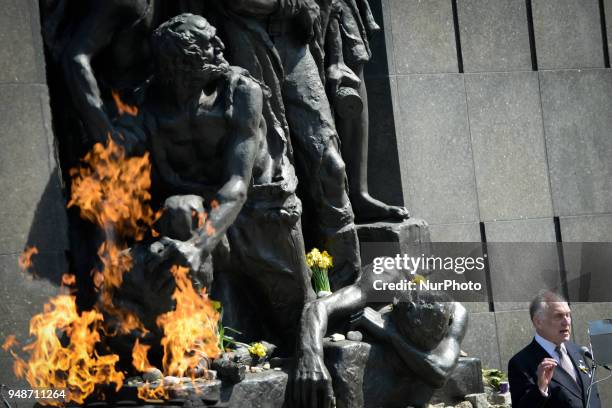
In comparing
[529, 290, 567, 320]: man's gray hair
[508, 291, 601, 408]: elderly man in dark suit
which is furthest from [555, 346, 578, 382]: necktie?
[529, 290, 567, 320]: man's gray hair

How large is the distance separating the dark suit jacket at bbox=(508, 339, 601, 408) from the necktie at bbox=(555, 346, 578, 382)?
29 mm

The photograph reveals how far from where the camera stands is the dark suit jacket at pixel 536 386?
7105 mm

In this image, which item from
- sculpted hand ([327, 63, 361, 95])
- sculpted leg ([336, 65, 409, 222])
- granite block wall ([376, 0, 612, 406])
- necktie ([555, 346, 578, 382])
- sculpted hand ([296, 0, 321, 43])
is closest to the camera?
necktie ([555, 346, 578, 382])

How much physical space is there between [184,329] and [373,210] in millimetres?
2954

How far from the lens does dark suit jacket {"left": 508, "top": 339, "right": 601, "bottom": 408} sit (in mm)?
7105

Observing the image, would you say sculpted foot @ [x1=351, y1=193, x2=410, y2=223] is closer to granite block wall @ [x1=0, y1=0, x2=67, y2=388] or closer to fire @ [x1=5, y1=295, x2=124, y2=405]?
granite block wall @ [x1=0, y1=0, x2=67, y2=388]

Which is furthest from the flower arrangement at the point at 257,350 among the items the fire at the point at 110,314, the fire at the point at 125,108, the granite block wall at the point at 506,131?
the granite block wall at the point at 506,131

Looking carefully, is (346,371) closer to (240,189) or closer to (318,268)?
(318,268)

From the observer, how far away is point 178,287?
7.65 m

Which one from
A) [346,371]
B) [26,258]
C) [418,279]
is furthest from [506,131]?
[26,258]

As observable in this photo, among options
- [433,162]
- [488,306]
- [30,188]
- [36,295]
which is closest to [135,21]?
[30,188]

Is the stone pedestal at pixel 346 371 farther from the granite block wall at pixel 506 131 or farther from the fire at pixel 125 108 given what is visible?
the granite block wall at pixel 506 131

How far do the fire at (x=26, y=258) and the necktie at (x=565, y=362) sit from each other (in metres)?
3.40

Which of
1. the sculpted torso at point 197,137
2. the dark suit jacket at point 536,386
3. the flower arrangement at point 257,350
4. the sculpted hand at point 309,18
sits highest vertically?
the sculpted hand at point 309,18
